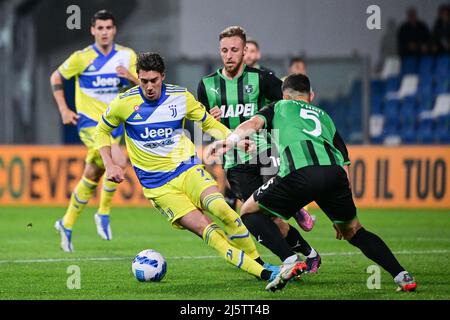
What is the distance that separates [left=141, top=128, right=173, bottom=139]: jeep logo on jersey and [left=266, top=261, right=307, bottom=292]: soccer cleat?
1.71 meters

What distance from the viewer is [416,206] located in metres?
16.4

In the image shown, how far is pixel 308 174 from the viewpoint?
763 centimetres

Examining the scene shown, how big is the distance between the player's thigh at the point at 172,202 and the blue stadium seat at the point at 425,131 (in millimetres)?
11609

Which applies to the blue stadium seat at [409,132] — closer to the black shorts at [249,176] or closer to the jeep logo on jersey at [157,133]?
the black shorts at [249,176]

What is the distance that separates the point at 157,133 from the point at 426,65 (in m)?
12.6

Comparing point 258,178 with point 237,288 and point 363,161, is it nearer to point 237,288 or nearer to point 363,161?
point 237,288

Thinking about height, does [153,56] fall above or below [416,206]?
above

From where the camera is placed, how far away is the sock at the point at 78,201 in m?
11.0

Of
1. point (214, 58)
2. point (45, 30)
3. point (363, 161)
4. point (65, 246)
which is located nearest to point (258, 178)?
point (65, 246)

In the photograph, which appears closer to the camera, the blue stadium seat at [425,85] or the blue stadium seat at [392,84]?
the blue stadium seat at [425,85]

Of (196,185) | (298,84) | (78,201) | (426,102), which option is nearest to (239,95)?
(196,185)

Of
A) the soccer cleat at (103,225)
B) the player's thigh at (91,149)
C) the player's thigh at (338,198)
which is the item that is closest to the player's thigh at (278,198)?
the player's thigh at (338,198)

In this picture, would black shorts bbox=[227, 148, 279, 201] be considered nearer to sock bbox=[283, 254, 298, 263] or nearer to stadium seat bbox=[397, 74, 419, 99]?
sock bbox=[283, 254, 298, 263]
